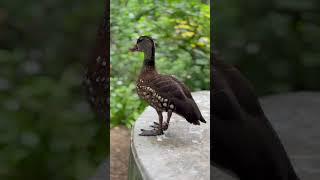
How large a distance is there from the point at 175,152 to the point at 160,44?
78.0 inches

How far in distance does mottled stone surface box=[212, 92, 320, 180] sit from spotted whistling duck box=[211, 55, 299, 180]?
2cm

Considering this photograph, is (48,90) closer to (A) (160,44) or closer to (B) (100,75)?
(B) (100,75)

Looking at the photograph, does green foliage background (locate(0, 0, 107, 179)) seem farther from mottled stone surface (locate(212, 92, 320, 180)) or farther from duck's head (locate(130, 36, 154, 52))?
mottled stone surface (locate(212, 92, 320, 180))

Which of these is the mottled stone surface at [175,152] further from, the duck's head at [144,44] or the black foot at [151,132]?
the duck's head at [144,44]

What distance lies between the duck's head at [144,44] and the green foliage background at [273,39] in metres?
0.40

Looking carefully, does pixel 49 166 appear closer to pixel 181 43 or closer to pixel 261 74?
pixel 261 74

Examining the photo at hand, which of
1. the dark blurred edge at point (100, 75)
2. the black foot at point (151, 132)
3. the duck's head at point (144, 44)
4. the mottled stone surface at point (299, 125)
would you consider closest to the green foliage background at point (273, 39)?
the mottled stone surface at point (299, 125)

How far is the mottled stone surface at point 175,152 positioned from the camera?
4.80 feet

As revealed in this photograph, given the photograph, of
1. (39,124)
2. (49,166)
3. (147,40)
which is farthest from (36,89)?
(147,40)

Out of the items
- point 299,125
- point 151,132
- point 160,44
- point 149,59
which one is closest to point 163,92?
point 149,59

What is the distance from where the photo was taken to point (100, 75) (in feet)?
4.51

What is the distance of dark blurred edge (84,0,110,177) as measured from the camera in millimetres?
1343

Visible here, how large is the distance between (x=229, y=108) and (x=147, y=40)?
0.36 meters

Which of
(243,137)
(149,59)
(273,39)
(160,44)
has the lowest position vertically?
(160,44)
